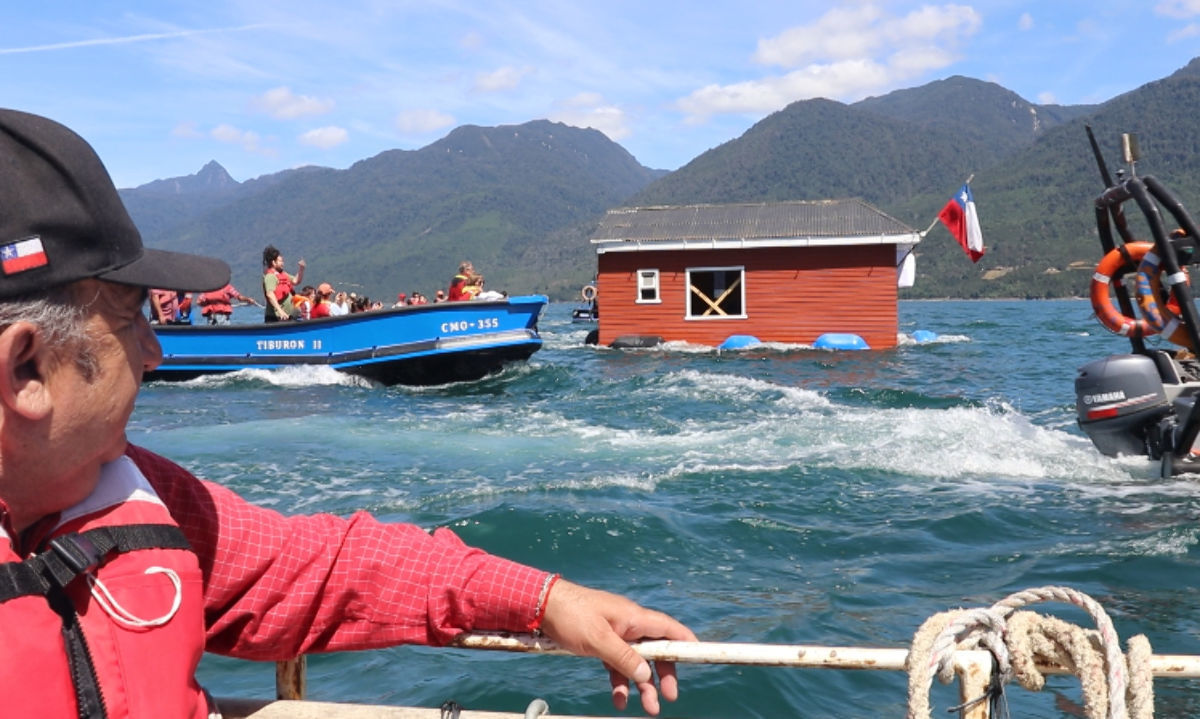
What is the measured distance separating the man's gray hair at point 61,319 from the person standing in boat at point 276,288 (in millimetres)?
15782

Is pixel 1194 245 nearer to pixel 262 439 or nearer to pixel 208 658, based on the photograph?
pixel 208 658

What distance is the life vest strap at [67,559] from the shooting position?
1.27 m

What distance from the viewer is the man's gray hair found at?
128 centimetres

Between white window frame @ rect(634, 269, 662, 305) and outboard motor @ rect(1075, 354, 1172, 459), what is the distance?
54.5 feet

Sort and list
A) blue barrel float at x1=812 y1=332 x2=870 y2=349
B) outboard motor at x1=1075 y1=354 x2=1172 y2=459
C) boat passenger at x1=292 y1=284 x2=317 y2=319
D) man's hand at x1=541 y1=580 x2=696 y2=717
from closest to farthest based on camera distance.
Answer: man's hand at x1=541 y1=580 x2=696 y2=717, outboard motor at x1=1075 y1=354 x2=1172 y2=459, boat passenger at x1=292 y1=284 x2=317 y2=319, blue barrel float at x1=812 y1=332 x2=870 y2=349

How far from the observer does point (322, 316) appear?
18.1m

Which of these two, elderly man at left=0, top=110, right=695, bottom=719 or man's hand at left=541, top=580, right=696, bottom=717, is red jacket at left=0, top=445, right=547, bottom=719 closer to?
man's hand at left=541, top=580, right=696, bottom=717

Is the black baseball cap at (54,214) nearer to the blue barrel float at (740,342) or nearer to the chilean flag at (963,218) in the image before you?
the chilean flag at (963,218)

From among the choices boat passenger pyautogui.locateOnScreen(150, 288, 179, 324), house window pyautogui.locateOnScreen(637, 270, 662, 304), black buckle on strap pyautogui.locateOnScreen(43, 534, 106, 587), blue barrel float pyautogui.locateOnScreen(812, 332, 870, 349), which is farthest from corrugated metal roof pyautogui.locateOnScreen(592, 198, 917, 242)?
black buckle on strap pyautogui.locateOnScreen(43, 534, 106, 587)

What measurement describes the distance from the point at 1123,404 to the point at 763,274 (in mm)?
16272

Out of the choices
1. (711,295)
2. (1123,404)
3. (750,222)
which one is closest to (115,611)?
(1123,404)

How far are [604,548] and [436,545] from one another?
5079 mm

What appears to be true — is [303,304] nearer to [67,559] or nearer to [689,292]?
[689,292]

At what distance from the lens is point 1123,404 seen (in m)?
8.75
